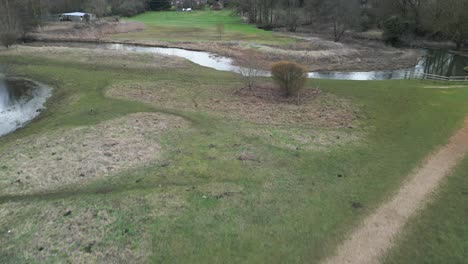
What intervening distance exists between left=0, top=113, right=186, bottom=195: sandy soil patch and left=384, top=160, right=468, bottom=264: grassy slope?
1105 cm

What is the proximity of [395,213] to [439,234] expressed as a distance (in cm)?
148

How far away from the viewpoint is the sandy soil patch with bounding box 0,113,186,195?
44.3 feet

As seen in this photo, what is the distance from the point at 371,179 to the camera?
13.9 metres

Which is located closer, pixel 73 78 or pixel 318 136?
pixel 318 136

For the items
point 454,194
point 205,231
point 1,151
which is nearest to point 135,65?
point 1,151

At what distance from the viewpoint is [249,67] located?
3666 centimetres

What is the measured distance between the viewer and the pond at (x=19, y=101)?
21.6 meters

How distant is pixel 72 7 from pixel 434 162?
96230 millimetres

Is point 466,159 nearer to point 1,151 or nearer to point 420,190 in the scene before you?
point 420,190

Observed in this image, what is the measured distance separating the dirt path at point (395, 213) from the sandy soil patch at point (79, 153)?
31.7 ft

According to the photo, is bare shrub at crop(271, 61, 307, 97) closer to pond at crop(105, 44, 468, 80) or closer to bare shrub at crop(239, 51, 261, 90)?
bare shrub at crop(239, 51, 261, 90)

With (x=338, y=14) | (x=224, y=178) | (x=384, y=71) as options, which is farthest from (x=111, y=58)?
(x=338, y=14)

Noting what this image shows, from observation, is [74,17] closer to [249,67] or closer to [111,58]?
[111,58]

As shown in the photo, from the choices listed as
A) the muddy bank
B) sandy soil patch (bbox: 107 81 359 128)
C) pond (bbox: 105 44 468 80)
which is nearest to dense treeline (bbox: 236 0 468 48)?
pond (bbox: 105 44 468 80)
